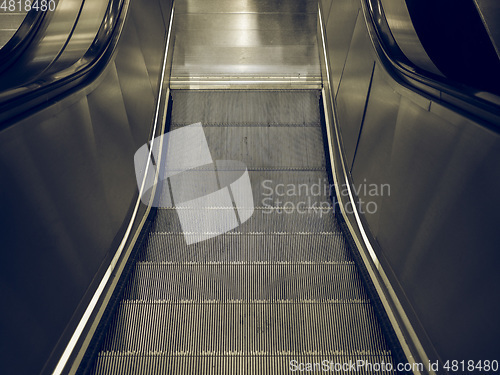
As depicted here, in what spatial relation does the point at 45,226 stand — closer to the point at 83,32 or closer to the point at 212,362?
the point at 212,362

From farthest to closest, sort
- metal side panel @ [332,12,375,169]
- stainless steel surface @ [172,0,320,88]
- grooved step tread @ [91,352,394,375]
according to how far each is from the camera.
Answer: stainless steel surface @ [172,0,320,88], metal side panel @ [332,12,375,169], grooved step tread @ [91,352,394,375]

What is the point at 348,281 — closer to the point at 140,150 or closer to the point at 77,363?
the point at 77,363

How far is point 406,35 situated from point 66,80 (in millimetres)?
2715

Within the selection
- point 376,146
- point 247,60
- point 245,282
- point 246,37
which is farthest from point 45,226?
point 246,37

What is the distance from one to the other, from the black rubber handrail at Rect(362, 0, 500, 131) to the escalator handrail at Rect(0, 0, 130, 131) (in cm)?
193

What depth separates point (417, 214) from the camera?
7.04 feet

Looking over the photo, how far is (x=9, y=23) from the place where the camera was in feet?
14.8

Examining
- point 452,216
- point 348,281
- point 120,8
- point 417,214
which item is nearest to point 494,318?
point 452,216

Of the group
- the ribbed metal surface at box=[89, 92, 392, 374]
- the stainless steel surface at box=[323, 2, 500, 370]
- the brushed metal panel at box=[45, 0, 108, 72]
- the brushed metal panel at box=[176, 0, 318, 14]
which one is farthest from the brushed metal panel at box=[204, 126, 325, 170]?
the brushed metal panel at box=[176, 0, 318, 14]

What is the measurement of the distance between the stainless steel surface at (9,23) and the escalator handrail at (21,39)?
5.34 ft

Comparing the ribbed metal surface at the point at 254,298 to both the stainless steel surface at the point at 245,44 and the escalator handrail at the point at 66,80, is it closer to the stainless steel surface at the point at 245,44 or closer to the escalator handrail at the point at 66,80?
the escalator handrail at the point at 66,80

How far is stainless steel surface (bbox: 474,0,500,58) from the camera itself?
8.19 ft

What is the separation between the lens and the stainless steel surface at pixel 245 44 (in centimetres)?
512

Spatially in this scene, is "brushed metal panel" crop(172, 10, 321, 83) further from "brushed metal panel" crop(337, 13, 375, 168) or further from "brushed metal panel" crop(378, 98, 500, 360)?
"brushed metal panel" crop(378, 98, 500, 360)
